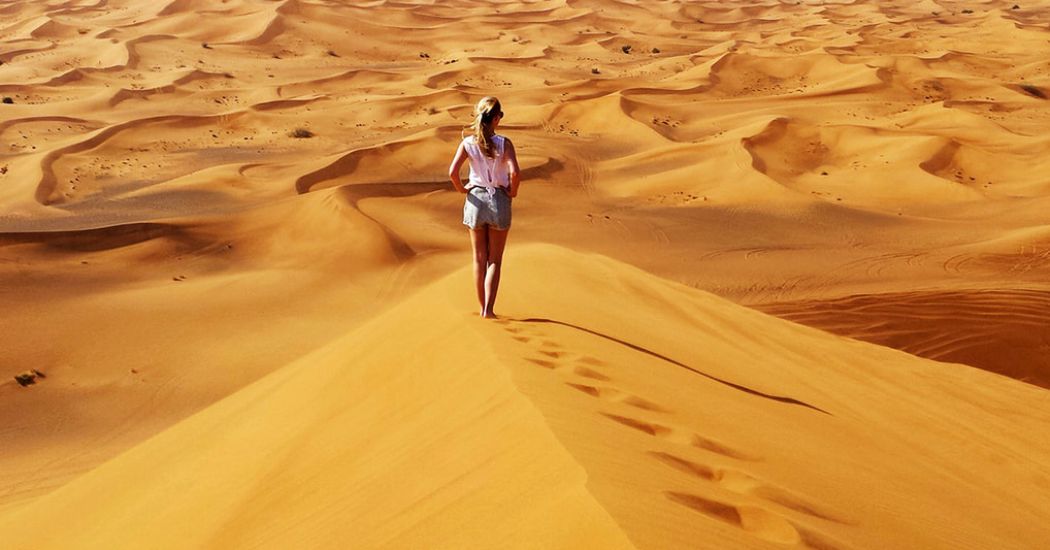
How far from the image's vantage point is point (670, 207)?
13.9 meters

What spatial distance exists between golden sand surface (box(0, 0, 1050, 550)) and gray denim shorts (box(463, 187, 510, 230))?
0.57 meters

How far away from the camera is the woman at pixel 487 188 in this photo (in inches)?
186

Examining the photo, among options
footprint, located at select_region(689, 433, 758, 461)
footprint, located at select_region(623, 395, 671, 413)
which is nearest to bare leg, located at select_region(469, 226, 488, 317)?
footprint, located at select_region(623, 395, 671, 413)

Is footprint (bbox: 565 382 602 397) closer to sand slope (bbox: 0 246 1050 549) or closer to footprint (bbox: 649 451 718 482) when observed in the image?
sand slope (bbox: 0 246 1050 549)

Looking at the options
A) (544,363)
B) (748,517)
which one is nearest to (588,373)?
(544,363)

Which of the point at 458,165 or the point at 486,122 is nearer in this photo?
the point at 486,122

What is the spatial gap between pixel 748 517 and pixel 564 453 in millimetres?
616

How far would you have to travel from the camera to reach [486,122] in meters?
4.65

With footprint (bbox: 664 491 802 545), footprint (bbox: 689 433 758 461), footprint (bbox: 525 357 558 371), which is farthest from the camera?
footprint (bbox: 525 357 558 371)

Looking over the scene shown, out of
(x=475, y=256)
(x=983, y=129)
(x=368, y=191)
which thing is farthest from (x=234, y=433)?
(x=983, y=129)

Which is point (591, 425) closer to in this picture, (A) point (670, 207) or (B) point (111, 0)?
(A) point (670, 207)

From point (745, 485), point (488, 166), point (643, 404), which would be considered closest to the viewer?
point (745, 485)

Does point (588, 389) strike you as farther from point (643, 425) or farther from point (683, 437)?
point (683, 437)

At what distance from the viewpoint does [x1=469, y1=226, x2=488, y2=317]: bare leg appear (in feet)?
16.7
